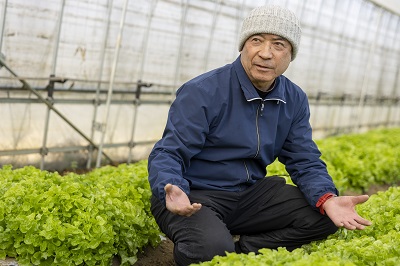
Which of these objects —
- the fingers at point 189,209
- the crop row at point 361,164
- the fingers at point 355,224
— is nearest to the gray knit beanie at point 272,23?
the fingers at point 355,224

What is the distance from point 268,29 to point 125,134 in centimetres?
510

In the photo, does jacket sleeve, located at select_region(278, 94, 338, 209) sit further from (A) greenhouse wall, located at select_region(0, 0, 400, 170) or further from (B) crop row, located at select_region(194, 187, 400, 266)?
(A) greenhouse wall, located at select_region(0, 0, 400, 170)

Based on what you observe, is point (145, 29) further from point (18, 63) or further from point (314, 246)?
point (314, 246)

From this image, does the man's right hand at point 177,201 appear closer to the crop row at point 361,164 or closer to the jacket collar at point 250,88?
the jacket collar at point 250,88

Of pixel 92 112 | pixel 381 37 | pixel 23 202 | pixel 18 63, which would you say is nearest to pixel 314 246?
pixel 23 202

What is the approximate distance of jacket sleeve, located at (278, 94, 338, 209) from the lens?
14.0ft

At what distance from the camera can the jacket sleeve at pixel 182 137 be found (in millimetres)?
3746

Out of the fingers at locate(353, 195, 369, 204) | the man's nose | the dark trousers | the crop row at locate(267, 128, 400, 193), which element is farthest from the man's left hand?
the crop row at locate(267, 128, 400, 193)

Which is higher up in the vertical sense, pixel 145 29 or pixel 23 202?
pixel 145 29

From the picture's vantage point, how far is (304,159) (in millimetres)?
4465

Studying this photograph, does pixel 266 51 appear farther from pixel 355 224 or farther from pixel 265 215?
pixel 355 224

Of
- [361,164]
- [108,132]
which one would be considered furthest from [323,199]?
[108,132]

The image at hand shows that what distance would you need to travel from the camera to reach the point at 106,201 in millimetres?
4355

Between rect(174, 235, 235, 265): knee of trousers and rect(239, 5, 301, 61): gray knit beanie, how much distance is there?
4.37 ft
